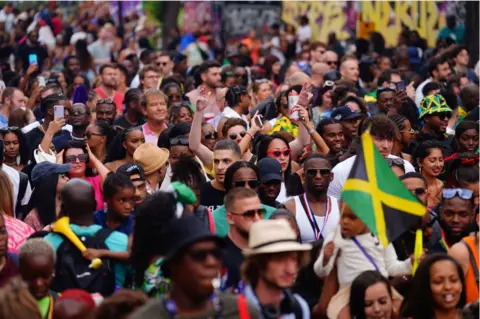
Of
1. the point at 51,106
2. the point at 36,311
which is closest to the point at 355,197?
the point at 36,311

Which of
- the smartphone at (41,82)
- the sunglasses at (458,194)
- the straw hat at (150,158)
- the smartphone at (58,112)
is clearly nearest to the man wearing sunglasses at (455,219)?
the sunglasses at (458,194)

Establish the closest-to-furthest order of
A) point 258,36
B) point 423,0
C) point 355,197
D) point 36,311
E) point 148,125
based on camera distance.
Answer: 1. point 36,311
2. point 355,197
3. point 148,125
4. point 423,0
5. point 258,36

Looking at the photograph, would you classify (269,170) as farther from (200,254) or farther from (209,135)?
(200,254)

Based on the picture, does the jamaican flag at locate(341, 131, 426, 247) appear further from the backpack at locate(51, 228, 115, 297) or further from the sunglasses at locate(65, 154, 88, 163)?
the sunglasses at locate(65, 154, 88, 163)

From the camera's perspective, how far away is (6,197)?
31.3 feet

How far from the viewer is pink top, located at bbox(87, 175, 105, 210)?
33.8 feet

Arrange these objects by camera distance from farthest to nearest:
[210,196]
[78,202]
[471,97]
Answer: [471,97]
[210,196]
[78,202]

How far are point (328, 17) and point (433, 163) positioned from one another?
2011 cm

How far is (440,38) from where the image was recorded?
2539 centimetres

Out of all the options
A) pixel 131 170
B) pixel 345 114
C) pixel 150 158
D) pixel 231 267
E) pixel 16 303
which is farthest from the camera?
pixel 345 114

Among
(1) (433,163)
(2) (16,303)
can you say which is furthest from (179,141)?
→ (2) (16,303)

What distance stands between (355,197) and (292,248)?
153 cm

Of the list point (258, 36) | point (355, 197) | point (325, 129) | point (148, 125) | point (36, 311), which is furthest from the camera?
point (258, 36)

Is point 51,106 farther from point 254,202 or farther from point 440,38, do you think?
point 440,38
